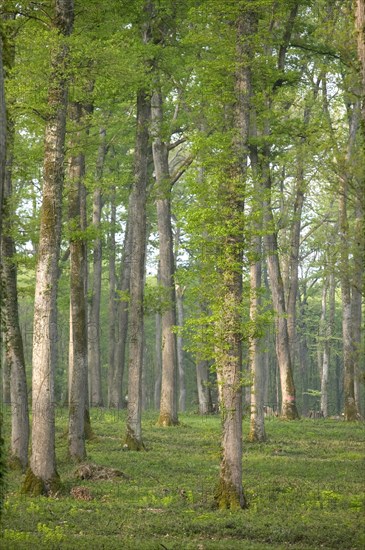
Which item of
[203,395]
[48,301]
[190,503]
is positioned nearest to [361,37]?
[48,301]

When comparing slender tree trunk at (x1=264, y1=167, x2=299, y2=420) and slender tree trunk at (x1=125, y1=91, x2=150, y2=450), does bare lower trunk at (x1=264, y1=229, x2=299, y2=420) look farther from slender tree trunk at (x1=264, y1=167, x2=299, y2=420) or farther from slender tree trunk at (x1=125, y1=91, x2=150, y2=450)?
slender tree trunk at (x1=125, y1=91, x2=150, y2=450)

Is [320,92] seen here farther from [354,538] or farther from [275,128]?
[354,538]

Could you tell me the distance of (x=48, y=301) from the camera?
14367mm

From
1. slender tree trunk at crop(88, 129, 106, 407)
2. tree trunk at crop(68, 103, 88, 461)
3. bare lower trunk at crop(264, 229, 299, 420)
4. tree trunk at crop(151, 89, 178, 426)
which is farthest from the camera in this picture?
slender tree trunk at crop(88, 129, 106, 407)

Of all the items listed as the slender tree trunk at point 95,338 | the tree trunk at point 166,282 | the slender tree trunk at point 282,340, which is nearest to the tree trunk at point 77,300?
the tree trunk at point 166,282

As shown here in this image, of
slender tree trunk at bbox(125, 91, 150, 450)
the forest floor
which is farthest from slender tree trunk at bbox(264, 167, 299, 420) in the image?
slender tree trunk at bbox(125, 91, 150, 450)

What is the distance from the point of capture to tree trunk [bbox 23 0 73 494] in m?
14.2

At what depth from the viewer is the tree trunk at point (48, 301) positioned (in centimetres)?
1423

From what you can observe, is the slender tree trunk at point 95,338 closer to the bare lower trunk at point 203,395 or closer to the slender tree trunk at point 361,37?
the bare lower trunk at point 203,395

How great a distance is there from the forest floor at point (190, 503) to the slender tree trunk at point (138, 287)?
0.83 meters

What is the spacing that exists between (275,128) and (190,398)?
5544 cm

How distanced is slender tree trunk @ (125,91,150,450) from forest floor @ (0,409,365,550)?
832mm

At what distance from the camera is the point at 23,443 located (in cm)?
1734

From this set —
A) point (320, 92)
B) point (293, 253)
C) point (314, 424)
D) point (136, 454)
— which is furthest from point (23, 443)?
point (320, 92)
